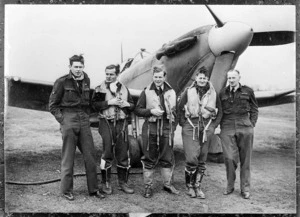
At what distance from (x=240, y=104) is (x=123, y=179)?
5.34 feet

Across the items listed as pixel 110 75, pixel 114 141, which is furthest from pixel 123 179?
pixel 110 75

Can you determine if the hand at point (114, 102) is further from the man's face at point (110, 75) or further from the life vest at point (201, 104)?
the life vest at point (201, 104)

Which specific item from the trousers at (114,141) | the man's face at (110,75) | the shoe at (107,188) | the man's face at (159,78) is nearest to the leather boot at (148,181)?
the trousers at (114,141)

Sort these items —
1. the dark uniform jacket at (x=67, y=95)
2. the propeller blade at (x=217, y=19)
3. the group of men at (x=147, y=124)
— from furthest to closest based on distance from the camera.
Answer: the propeller blade at (x=217, y=19), the group of men at (x=147, y=124), the dark uniform jacket at (x=67, y=95)

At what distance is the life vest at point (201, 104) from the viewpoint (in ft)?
12.8

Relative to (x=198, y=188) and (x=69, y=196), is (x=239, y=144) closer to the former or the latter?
(x=198, y=188)

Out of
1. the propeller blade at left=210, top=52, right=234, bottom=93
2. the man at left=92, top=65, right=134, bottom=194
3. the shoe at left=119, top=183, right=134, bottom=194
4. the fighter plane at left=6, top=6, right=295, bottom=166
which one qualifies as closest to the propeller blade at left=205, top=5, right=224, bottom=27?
the fighter plane at left=6, top=6, right=295, bottom=166

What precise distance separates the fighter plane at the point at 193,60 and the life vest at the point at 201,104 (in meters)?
0.67

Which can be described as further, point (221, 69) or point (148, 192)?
point (221, 69)

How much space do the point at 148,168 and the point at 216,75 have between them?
1.59m

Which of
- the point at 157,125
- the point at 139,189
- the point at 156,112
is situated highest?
the point at 156,112

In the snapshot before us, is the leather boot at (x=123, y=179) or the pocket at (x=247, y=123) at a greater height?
the pocket at (x=247, y=123)

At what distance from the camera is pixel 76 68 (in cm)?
376

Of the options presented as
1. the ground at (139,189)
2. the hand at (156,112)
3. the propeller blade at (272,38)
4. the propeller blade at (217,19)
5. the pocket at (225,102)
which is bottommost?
the ground at (139,189)
